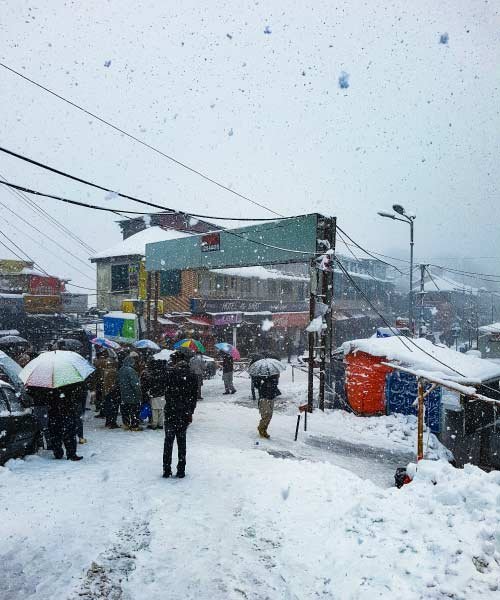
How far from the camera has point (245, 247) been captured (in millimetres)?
16516

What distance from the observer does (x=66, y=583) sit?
325 cm

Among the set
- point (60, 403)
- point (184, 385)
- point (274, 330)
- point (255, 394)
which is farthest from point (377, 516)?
point (274, 330)

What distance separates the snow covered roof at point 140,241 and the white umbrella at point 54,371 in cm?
2503

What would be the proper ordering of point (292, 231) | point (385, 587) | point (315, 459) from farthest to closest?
point (292, 231)
point (315, 459)
point (385, 587)

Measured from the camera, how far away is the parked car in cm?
551

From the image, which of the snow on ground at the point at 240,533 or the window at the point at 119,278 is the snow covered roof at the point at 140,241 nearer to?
the window at the point at 119,278

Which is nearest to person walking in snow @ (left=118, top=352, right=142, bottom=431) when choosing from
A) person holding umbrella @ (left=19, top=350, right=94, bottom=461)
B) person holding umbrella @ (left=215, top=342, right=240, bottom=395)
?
person holding umbrella @ (left=19, top=350, right=94, bottom=461)

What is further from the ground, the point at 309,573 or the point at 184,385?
the point at 184,385

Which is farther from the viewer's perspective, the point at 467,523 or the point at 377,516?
the point at 377,516

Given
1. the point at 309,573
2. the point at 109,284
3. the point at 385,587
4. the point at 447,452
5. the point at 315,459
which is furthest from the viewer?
the point at 109,284

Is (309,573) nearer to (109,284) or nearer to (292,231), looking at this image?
(292,231)

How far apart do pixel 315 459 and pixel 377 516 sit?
4.27m

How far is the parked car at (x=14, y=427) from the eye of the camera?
551cm

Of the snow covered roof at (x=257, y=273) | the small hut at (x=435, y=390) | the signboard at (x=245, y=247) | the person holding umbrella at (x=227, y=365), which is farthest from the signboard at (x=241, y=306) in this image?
the small hut at (x=435, y=390)
